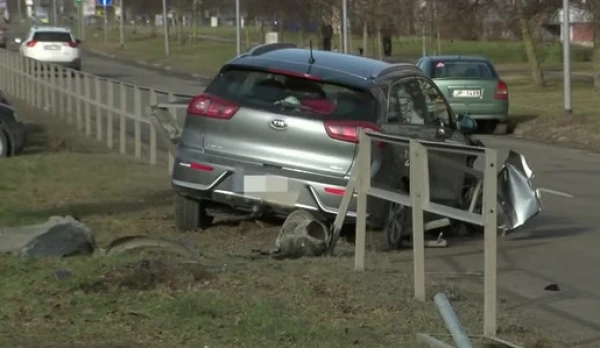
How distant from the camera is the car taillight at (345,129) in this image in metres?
10.4

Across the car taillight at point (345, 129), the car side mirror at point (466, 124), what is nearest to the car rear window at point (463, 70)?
the car side mirror at point (466, 124)

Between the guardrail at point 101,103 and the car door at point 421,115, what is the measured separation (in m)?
3.53

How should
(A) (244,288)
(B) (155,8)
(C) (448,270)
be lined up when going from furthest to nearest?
(B) (155,8) → (C) (448,270) → (A) (244,288)

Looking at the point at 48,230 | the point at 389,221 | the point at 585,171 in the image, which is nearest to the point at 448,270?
the point at 389,221

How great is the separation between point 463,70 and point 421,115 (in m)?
15.7

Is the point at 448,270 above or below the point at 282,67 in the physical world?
below

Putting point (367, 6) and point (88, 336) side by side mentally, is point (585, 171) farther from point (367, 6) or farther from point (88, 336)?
point (367, 6)

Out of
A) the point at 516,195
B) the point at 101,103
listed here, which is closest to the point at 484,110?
the point at 101,103

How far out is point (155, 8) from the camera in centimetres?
8331

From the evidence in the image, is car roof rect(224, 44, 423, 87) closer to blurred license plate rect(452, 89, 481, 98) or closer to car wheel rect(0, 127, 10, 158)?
car wheel rect(0, 127, 10, 158)

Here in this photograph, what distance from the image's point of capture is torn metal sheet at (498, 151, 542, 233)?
10.7m

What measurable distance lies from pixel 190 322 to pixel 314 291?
4.09 ft

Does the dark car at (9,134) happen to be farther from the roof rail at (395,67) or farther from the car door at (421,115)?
the roof rail at (395,67)

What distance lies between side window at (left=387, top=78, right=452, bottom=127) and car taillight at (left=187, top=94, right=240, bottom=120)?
4.31 ft
